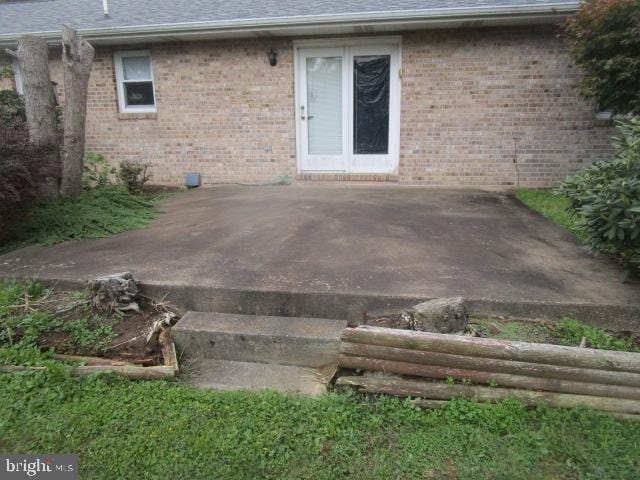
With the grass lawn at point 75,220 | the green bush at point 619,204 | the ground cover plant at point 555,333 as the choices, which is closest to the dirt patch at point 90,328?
the grass lawn at point 75,220

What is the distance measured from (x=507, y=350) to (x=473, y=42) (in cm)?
630

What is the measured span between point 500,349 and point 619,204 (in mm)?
1591

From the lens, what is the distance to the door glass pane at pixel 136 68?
8.25m

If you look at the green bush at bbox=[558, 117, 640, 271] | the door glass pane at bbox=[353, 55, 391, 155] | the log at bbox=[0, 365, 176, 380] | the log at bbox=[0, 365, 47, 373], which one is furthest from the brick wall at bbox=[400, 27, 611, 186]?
the log at bbox=[0, 365, 47, 373]

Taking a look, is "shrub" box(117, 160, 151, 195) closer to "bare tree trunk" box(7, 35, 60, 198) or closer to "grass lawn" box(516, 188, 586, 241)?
"bare tree trunk" box(7, 35, 60, 198)

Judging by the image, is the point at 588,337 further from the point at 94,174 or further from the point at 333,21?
the point at 94,174

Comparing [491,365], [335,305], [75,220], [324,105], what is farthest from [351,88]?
[491,365]

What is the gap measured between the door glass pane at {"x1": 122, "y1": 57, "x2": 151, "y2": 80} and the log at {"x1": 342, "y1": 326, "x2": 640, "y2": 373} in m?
7.75

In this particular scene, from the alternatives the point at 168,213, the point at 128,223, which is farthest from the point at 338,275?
the point at 168,213

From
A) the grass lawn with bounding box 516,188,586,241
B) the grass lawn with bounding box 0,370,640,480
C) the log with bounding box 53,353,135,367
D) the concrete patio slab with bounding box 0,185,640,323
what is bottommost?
the grass lawn with bounding box 0,370,640,480

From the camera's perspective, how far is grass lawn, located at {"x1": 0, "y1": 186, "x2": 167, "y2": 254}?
181 inches

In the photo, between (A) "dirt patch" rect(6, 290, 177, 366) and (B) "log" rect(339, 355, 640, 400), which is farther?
(A) "dirt patch" rect(6, 290, 177, 366)

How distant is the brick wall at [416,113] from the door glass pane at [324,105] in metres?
0.40

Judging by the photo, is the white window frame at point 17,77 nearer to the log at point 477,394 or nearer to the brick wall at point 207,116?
the brick wall at point 207,116
